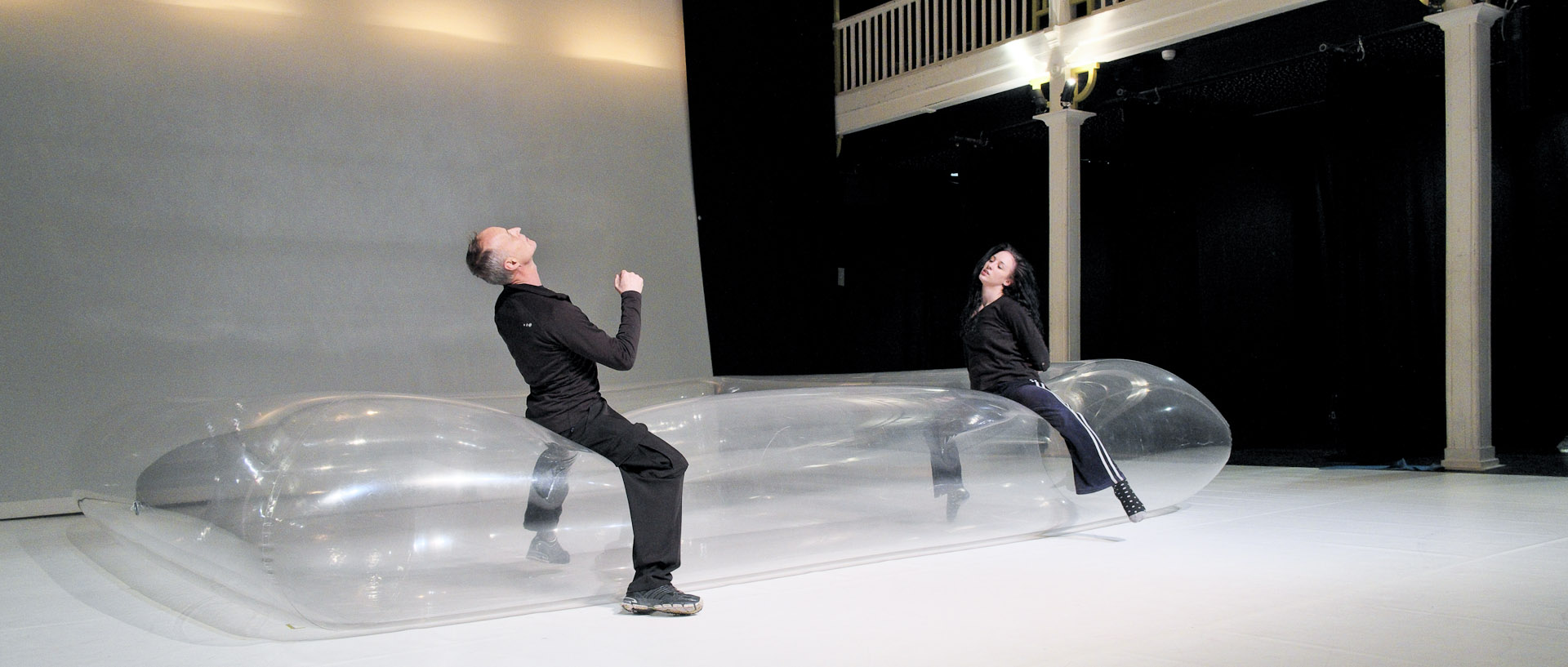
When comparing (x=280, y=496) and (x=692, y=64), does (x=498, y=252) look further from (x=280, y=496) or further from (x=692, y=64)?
(x=692, y=64)

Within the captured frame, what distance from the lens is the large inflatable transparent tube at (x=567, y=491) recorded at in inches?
90.6

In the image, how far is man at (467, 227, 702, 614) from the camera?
248 cm

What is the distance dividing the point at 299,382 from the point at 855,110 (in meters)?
5.13

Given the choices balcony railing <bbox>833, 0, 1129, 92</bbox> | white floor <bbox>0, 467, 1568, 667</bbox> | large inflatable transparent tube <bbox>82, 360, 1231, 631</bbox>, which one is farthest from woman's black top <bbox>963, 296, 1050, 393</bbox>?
balcony railing <bbox>833, 0, 1129, 92</bbox>

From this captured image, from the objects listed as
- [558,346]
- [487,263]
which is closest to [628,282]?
[558,346]

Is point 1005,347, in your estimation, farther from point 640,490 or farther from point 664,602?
point 664,602

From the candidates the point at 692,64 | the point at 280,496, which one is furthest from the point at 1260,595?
the point at 692,64

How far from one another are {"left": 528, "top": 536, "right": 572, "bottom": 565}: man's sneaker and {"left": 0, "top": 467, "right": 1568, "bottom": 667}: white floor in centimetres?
13

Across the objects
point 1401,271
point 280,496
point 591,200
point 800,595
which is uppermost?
point 591,200

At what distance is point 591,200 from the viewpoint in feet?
25.8

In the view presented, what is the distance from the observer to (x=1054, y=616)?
7.65 ft

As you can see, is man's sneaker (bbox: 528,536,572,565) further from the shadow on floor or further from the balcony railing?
the balcony railing

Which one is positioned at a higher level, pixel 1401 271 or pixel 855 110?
pixel 855 110

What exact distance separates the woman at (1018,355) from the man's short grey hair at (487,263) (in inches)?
69.1
